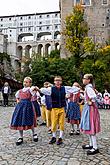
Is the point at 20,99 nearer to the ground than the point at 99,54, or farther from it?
nearer to the ground

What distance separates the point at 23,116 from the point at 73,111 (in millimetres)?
2430

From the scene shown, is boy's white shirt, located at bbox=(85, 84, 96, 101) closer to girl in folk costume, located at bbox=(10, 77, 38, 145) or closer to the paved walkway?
the paved walkway

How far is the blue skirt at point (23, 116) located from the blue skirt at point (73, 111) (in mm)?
2076

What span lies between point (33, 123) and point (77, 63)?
130ft

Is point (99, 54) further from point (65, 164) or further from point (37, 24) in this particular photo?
point (37, 24)

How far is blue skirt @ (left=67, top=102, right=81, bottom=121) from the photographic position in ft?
33.0

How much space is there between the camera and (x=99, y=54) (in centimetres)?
4709

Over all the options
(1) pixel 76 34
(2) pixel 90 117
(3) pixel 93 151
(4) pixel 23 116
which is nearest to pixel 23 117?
(4) pixel 23 116

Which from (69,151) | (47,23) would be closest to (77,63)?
(69,151)

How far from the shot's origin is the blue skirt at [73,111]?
1007 centimetres

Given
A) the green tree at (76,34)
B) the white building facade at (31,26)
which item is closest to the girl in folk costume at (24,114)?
the green tree at (76,34)

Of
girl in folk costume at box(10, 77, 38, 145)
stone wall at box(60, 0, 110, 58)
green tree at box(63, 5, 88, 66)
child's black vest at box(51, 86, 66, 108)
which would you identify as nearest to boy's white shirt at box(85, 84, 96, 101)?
child's black vest at box(51, 86, 66, 108)

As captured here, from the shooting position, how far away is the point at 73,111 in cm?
1013

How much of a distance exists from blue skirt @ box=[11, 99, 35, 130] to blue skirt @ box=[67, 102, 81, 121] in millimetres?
2076
